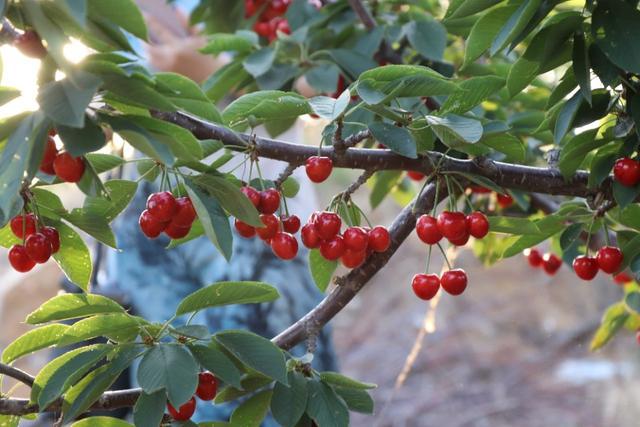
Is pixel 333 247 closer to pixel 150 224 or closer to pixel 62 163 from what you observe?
pixel 150 224

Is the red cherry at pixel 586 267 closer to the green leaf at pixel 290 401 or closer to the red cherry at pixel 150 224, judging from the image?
the green leaf at pixel 290 401

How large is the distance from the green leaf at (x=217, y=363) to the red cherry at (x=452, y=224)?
252 millimetres

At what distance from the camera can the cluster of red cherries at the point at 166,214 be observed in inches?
30.1

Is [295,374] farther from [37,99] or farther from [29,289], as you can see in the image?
[29,289]

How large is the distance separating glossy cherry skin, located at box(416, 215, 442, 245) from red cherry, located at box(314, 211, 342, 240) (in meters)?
0.09

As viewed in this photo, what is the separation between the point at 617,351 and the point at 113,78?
168 inches

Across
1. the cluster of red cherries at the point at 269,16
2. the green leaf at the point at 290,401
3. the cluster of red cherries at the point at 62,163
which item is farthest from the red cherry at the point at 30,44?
the cluster of red cherries at the point at 269,16

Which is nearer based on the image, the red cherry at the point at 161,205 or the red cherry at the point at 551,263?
the red cherry at the point at 161,205

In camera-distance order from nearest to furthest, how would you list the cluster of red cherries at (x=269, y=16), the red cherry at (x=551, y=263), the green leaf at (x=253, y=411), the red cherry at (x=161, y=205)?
the red cherry at (x=161, y=205) < the green leaf at (x=253, y=411) < the red cherry at (x=551, y=263) < the cluster of red cherries at (x=269, y=16)

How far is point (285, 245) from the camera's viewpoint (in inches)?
34.4

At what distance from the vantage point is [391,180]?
1421 mm

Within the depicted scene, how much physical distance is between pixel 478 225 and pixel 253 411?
→ 292 mm

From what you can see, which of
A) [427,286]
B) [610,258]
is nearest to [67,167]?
[427,286]

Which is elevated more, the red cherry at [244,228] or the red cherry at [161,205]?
the red cherry at [161,205]
